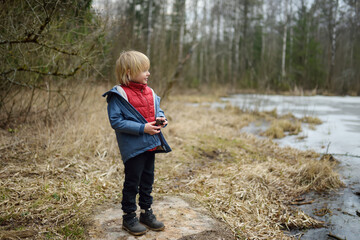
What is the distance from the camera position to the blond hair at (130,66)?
2125mm

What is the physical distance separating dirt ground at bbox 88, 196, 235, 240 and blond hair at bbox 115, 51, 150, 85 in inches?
50.6

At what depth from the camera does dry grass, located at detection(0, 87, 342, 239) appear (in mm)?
2605

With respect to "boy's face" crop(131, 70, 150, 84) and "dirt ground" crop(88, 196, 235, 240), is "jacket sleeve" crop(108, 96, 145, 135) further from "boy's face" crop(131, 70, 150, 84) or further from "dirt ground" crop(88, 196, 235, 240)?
"dirt ground" crop(88, 196, 235, 240)

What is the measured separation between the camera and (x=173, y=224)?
8.21ft

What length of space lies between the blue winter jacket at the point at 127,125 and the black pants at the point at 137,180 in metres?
0.10

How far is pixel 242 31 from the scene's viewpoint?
21359 mm

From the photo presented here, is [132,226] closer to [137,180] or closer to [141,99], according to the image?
[137,180]

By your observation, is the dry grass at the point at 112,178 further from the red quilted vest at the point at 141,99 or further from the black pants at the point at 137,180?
the red quilted vest at the point at 141,99

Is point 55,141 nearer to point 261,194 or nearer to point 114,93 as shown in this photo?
point 114,93

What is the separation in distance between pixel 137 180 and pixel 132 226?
40cm

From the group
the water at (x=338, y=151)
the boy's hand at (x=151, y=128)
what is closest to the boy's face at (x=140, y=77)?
the boy's hand at (x=151, y=128)

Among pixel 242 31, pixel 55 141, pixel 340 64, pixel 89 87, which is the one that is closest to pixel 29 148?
pixel 55 141

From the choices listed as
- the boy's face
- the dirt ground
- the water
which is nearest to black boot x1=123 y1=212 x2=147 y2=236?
the dirt ground

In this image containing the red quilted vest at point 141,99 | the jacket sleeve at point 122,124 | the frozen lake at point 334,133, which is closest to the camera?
the jacket sleeve at point 122,124
